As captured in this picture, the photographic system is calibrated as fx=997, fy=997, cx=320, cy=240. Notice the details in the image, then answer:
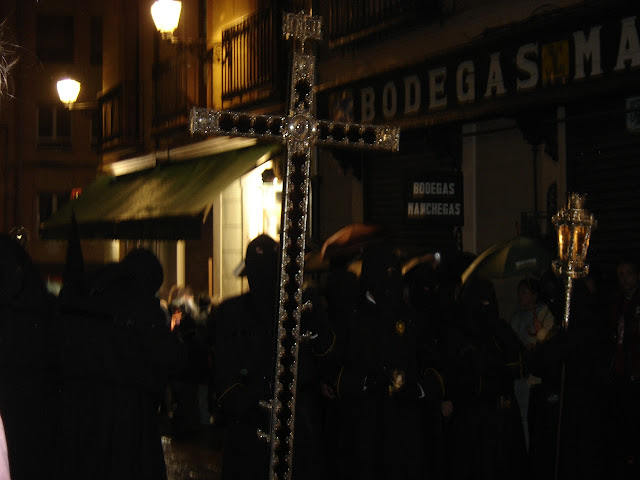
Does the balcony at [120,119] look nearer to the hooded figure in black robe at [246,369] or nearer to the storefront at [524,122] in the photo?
the storefront at [524,122]

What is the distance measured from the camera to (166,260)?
21828 millimetres

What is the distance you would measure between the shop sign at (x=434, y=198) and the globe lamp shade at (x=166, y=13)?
6624mm

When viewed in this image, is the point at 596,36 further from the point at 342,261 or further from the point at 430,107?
the point at 342,261

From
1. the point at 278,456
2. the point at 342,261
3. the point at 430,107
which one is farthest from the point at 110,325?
the point at 430,107

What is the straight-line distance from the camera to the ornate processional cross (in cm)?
466

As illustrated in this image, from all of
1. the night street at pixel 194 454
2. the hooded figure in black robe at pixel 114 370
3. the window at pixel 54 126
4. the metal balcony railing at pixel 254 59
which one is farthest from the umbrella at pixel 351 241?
the window at pixel 54 126

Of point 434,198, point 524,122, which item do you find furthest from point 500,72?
point 434,198

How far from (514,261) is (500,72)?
2544mm

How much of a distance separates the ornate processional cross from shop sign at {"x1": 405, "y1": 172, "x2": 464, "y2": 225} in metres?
5.71

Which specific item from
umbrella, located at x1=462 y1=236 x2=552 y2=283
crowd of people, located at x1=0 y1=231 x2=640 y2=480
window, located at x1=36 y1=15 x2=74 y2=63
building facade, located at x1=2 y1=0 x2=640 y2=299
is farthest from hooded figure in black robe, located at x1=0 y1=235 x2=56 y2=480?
window, located at x1=36 y1=15 x2=74 y2=63

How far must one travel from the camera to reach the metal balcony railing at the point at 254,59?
15984 mm

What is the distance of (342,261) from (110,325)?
6124 millimetres

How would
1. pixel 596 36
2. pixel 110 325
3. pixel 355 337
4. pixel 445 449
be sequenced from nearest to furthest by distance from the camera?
pixel 110 325 → pixel 355 337 → pixel 445 449 → pixel 596 36

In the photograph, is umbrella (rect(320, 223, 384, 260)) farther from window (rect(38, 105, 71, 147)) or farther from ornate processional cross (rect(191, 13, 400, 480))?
window (rect(38, 105, 71, 147))
